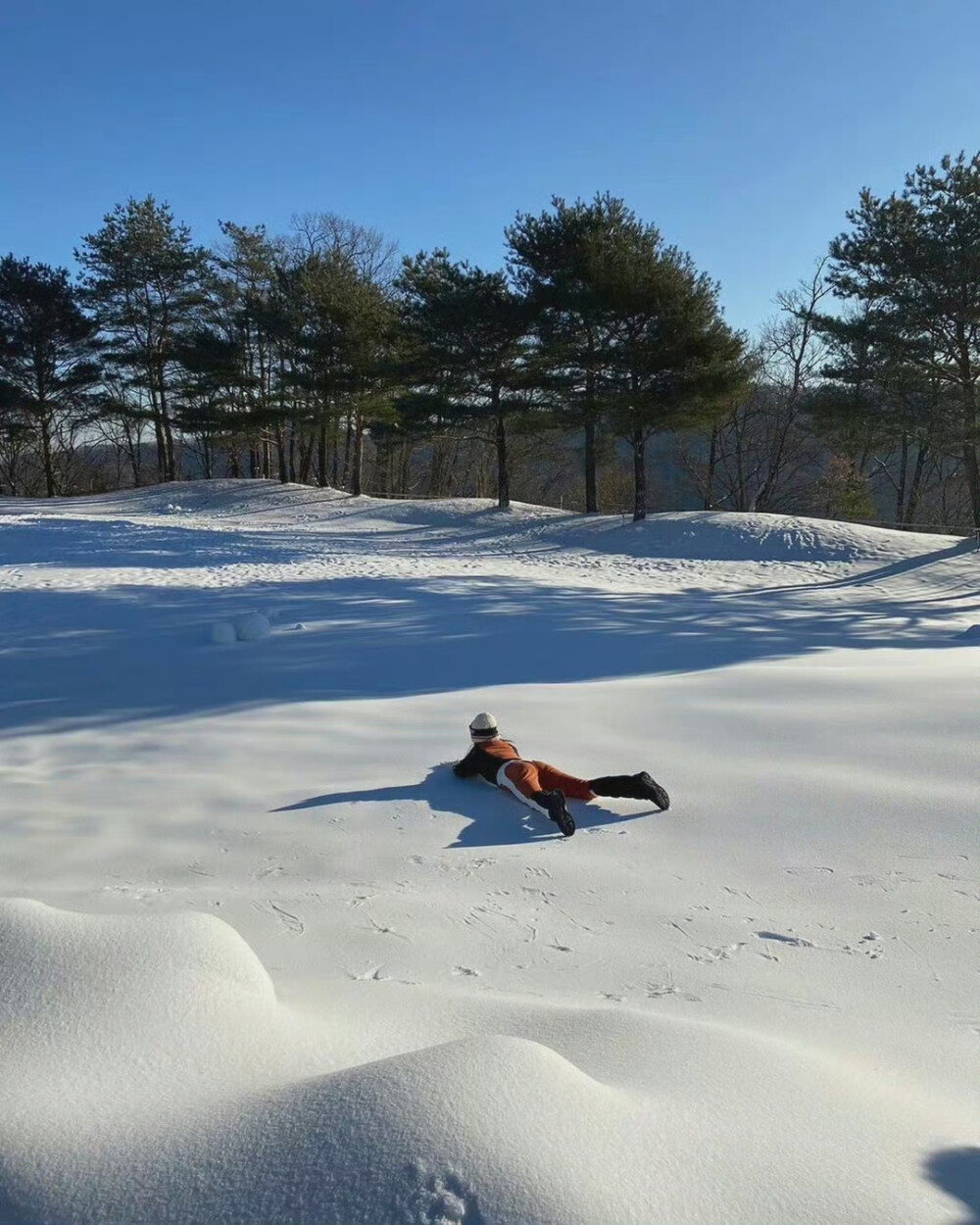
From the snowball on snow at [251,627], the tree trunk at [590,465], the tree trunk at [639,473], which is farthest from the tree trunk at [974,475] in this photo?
the snowball on snow at [251,627]

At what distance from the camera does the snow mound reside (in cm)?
146

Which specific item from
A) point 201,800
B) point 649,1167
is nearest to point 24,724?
point 201,800

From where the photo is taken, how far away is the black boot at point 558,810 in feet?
12.3

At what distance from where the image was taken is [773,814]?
3.92m

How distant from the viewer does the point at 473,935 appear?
116 inches

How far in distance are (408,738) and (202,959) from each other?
9.59 ft

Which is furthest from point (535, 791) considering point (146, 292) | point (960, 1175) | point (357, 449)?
point (146, 292)

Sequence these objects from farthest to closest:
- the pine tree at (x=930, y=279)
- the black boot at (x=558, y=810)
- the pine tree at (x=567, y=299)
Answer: the pine tree at (x=567, y=299), the pine tree at (x=930, y=279), the black boot at (x=558, y=810)

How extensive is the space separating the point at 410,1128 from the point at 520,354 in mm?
23976

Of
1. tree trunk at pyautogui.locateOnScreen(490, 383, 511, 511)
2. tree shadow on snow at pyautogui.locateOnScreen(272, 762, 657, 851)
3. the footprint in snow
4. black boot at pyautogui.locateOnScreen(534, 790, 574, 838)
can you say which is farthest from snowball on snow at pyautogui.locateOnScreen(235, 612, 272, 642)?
tree trunk at pyautogui.locateOnScreen(490, 383, 511, 511)

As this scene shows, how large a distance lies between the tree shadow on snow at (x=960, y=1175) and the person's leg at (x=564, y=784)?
243 centimetres

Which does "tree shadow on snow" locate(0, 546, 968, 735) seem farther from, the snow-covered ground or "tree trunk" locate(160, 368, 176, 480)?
"tree trunk" locate(160, 368, 176, 480)

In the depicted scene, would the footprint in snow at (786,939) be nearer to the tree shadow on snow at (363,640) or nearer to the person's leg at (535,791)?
the person's leg at (535,791)

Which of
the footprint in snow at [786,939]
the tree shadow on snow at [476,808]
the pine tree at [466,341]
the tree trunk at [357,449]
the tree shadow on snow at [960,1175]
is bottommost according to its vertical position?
the footprint in snow at [786,939]
